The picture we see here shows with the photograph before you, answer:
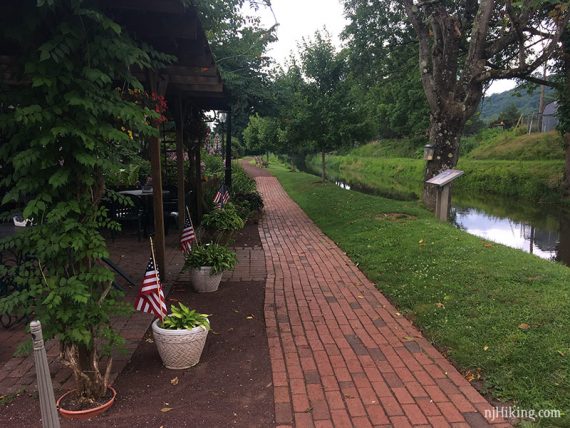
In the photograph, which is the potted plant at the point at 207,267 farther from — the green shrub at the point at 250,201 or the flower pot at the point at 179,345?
the green shrub at the point at 250,201

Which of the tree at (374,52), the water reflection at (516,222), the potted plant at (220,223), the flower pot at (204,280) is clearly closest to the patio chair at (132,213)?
the potted plant at (220,223)

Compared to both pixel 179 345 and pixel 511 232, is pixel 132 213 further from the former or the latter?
pixel 511 232

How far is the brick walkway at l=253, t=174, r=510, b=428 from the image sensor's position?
304cm

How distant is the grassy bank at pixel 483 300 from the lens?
3412 millimetres

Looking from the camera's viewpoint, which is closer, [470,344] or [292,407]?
[292,407]

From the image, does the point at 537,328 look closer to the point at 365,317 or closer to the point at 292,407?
the point at 365,317

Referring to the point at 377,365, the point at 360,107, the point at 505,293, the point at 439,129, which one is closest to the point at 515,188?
the point at 360,107

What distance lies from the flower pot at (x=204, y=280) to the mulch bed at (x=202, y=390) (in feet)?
3.27

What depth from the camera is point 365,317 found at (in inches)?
192

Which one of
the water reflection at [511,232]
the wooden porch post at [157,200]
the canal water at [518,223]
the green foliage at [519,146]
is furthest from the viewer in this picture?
the green foliage at [519,146]

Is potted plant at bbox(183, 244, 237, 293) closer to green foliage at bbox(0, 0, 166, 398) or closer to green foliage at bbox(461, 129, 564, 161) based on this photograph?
green foliage at bbox(0, 0, 166, 398)

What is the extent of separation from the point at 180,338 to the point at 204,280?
209 centimetres

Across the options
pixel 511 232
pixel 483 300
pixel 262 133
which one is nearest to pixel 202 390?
pixel 483 300

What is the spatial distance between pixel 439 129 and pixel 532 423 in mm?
9105
